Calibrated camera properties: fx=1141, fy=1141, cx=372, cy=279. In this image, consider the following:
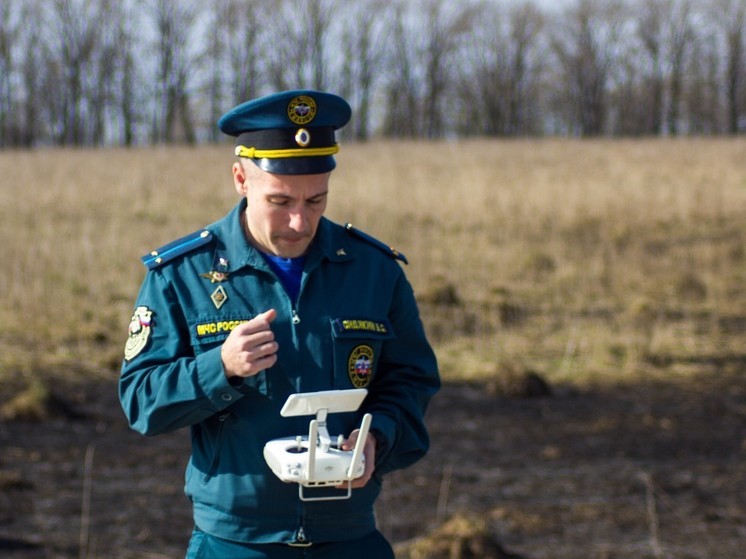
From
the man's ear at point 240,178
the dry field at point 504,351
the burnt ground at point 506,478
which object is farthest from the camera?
the dry field at point 504,351

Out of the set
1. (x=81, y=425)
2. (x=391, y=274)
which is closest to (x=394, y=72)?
(x=81, y=425)

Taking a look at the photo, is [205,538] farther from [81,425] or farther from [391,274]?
[81,425]

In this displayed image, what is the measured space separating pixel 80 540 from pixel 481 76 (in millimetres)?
50274

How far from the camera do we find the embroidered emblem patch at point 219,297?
8.57ft

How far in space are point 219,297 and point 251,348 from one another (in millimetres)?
295

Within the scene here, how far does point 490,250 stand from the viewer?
13734mm

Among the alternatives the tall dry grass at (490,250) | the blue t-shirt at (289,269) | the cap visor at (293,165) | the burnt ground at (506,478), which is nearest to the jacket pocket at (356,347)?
the blue t-shirt at (289,269)

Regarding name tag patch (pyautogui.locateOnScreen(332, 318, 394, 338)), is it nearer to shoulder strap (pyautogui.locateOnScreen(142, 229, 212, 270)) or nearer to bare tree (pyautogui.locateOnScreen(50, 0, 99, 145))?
shoulder strap (pyautogui.locateOnScreen(142, 229, 212, 270))

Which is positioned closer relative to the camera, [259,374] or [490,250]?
[259,374]

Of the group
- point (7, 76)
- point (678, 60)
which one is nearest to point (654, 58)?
point (678, 60)

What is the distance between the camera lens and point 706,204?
1652 centimetres

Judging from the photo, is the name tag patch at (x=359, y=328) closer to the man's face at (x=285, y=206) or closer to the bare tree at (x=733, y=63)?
the man's face at (x=285, y=206)

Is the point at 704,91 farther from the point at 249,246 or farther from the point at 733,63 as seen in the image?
the point at 249,246

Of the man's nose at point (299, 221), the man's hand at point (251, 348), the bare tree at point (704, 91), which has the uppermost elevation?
the bare tree at point (704, 91)
